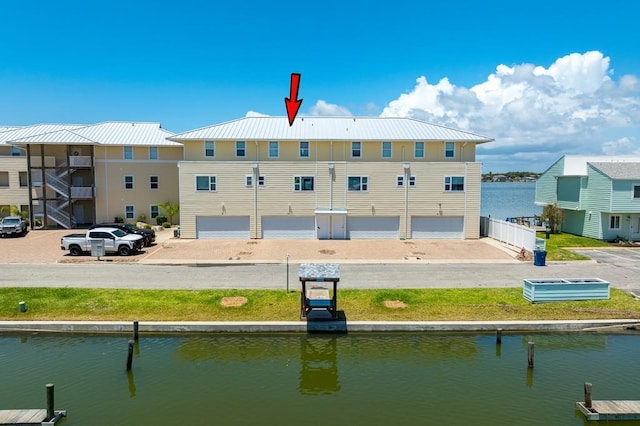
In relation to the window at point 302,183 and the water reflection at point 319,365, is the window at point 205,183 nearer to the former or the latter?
the window at point 302,183

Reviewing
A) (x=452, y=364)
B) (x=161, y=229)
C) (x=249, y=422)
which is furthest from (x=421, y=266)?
(x=161, y=229)

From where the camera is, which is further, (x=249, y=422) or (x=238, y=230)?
(x=238, y=230)

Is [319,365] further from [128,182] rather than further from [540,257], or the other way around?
[128,182]

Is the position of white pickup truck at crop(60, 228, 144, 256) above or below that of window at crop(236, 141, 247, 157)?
below

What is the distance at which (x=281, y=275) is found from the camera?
22.8 meters

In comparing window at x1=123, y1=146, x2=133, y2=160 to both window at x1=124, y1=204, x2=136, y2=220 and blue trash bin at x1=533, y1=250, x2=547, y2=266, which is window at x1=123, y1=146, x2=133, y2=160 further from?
blue trash bin at x1=533, y1=250, x2=547, y2=266

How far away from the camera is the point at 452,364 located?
46.3 ft

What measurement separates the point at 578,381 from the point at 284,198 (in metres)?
24.3

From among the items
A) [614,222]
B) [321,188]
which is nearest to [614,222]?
[614,222]

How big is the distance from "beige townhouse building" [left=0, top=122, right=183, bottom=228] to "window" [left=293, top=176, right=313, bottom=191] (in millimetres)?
12904

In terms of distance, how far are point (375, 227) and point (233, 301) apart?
18.3 metres

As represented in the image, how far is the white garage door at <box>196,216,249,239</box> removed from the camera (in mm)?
34531

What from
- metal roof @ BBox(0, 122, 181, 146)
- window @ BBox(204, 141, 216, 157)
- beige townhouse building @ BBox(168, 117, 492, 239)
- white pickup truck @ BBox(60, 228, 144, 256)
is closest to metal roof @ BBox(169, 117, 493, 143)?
beige townhouse building @ BBox(168, 117, 492, 239)

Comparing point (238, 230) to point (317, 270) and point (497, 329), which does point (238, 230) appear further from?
point (497, 329)
